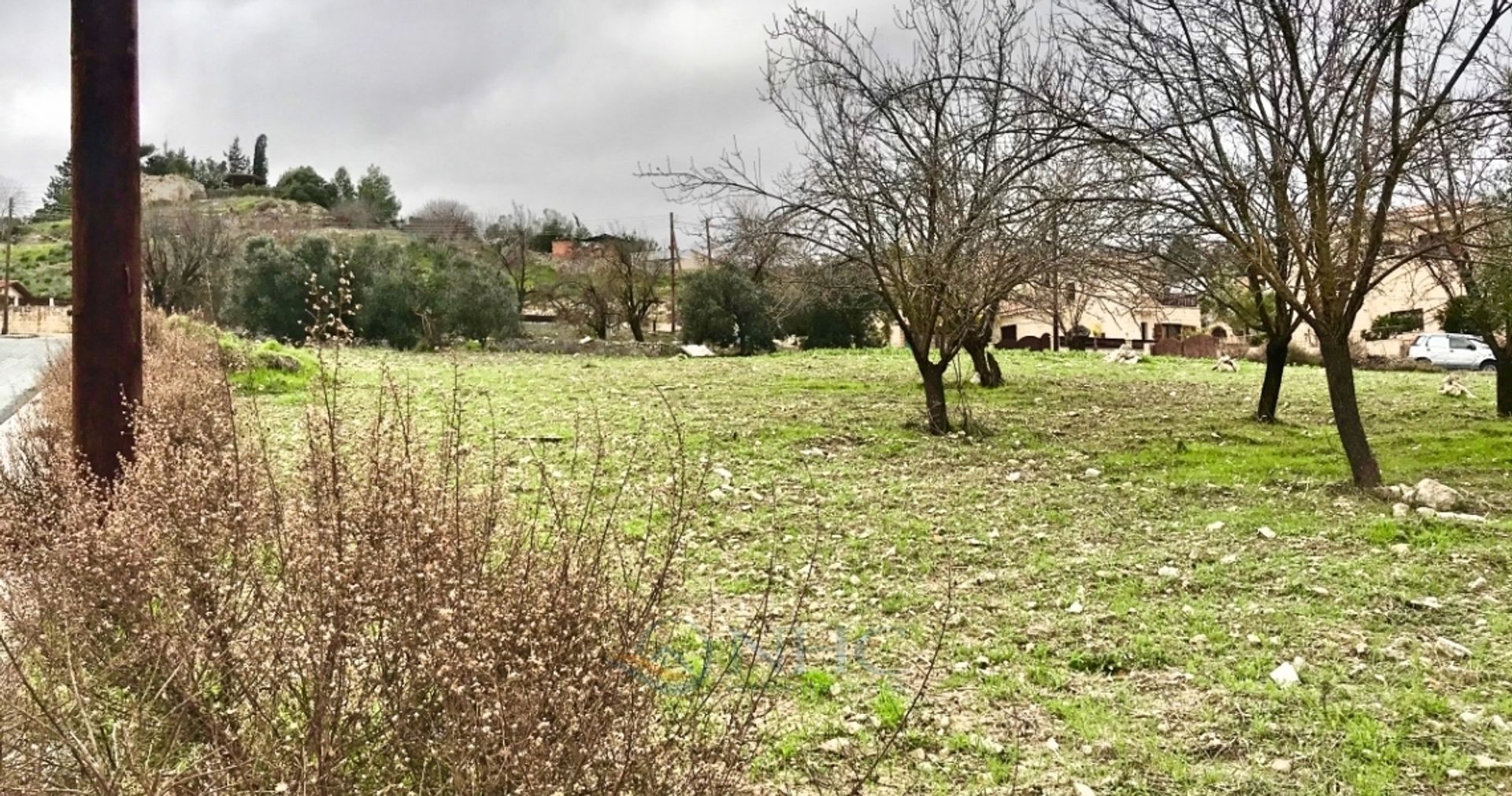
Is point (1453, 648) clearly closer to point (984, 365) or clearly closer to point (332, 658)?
point (332, 658)

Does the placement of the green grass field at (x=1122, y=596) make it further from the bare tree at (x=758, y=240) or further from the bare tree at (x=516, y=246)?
the bare tree at (x=516, y=246)

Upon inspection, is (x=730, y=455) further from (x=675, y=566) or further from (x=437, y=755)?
(x=437, y=755)

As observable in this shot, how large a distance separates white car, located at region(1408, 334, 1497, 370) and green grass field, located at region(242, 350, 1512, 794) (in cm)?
1948

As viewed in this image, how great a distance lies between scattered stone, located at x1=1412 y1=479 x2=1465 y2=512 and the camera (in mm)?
6746

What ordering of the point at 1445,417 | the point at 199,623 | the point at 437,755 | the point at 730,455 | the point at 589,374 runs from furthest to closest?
the point at 589,374 → the point at 1445,417 → the point at 730,455 → the point at 199,623 → the point at 437,755

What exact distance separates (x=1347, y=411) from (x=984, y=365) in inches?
348

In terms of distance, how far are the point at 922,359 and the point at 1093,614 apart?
252 inches

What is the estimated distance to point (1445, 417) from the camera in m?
12.3

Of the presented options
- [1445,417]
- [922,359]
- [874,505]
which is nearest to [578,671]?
[874,505]

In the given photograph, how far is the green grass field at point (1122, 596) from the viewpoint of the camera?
11.1 ft

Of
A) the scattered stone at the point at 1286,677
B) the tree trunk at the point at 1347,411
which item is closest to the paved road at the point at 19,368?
the scattered stone at the point at 1286,677

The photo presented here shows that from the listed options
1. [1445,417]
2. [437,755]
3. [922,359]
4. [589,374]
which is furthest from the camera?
[589,374]

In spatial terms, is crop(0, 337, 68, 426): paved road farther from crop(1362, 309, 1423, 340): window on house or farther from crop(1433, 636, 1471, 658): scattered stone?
crop(1362, 309, 1423, 340): window on house

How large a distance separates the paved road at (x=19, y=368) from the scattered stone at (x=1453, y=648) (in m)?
10.8
